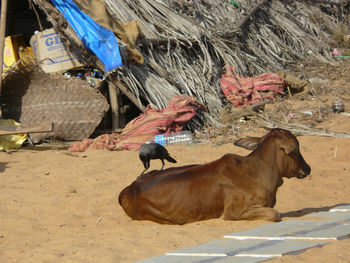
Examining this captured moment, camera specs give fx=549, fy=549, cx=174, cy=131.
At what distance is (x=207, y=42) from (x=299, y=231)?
6.86m

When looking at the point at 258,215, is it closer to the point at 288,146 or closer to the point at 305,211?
the point at 288,146

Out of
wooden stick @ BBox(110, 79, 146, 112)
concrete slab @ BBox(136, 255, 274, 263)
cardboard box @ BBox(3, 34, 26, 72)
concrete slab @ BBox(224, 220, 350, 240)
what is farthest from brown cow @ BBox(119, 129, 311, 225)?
cardboard box @ BBox(3, 34, 26, 72)

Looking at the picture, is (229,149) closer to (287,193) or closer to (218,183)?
(287,193)

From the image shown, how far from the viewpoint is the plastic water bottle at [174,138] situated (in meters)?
8.07

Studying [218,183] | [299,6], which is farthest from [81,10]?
[299,6]

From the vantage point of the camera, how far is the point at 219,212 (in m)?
4.40

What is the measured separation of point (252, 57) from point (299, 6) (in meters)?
3.71

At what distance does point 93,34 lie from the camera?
8.59 metres

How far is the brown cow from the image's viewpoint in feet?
14.3

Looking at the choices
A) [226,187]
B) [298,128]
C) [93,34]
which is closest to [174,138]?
[298,128]

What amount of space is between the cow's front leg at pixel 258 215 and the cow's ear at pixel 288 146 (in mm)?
491

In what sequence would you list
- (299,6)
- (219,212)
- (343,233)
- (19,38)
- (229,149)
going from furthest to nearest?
(299,6) < (19,38) < (229,149) < (219,212) < (343,233)

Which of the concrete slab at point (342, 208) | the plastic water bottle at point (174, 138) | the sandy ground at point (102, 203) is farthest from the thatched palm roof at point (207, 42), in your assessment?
the concrete slab at point (342, 208)

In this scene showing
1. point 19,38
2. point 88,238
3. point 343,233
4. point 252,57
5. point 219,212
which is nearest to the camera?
point 343,233
